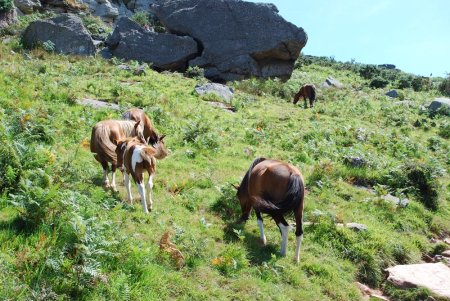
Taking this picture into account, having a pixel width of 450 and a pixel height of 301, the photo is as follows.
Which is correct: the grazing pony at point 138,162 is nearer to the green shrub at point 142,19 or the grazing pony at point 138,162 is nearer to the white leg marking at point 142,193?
the white leg marking at point 142,193

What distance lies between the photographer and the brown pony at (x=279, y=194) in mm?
8523

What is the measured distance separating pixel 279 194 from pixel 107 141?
417cm

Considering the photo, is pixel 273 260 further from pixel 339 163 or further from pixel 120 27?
pixel 120 27

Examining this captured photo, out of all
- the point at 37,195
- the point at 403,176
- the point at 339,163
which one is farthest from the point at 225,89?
the point at 37,195

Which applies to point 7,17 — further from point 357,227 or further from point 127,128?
point 357,227

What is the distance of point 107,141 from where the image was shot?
A: 33.1ft

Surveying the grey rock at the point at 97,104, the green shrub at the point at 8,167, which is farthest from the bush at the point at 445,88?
the green shrub at the point at 8,167

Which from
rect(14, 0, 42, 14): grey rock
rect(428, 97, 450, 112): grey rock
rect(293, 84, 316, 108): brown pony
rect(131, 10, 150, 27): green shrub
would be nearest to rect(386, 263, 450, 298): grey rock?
rect(293, 84, 316, 108): brown pony

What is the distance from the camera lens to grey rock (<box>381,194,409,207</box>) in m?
12.3

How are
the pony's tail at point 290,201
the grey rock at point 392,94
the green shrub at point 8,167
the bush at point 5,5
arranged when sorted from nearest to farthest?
1. the green shrub at point 8,167
2. the pony's tail at point 290,201
3. the bush at point 5,5
4. the grey rock at point 392,94

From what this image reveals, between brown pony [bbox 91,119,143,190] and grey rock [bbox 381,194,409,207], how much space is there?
7.27 m

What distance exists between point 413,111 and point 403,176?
15.5 metres

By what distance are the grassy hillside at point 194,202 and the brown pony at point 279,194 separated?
2.03 feet

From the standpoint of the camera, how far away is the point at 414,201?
12992 millimetres
